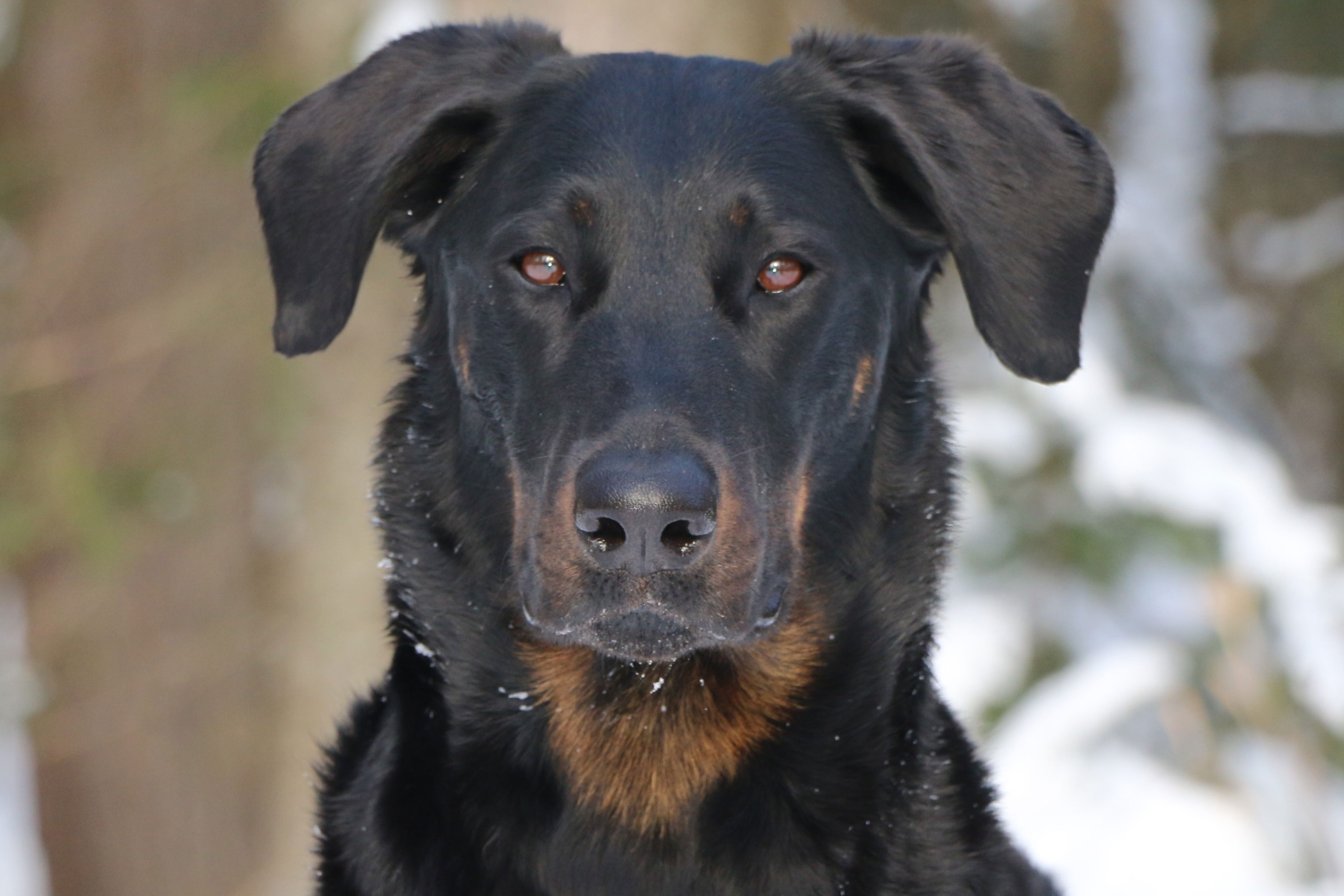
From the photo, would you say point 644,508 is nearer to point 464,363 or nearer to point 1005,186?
point 464,363

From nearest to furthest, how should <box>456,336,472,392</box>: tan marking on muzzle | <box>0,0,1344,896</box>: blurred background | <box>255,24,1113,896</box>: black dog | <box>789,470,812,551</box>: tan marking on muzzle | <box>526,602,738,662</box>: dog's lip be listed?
<box>526,602,738,662</box>: dog's lip
<box>255,24,1113,896</box>: black dog
<box>789,470,812,551</box>: tan marking on muzzle
<box>456,336,472,392</box>: tan marking on muzzle
<box>0,0,1344,896</box>: blurred background

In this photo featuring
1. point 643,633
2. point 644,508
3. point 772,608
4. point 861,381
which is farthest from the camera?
point 861,381

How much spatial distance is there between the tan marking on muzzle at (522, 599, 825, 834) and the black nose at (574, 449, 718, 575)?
0.38 m

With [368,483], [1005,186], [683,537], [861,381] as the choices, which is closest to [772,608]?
[683,537]

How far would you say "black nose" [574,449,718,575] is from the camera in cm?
254

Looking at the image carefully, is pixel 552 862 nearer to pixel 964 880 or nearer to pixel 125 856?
pixel 964 880

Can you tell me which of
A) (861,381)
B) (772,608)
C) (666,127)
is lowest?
(772,608)

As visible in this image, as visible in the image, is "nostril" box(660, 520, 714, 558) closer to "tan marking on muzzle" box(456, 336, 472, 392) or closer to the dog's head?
the dog's head

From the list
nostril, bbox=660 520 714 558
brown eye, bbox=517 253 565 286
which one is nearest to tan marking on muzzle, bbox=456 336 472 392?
brown eye, bbox=517 253 565 286

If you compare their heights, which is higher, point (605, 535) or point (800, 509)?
point (605, 535)

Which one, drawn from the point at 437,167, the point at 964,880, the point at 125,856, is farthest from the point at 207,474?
the point at 964,880

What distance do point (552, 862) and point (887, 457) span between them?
39.1 inches

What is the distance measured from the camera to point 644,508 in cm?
254

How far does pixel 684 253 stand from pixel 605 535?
56 centimetres
